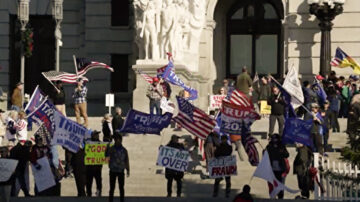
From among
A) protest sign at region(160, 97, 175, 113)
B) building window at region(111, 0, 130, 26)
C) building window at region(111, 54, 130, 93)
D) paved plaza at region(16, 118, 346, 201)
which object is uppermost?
building window at region(111, 0, 130, 26)

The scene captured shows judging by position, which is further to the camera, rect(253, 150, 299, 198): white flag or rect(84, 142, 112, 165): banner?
rect(84, 142, 112, 165): banner

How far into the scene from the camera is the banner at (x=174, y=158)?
29969 millimetres

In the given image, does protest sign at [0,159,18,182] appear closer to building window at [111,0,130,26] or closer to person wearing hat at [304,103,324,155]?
person wearing hat at [304,103,324,155]

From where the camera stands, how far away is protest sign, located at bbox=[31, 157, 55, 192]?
96.9ft

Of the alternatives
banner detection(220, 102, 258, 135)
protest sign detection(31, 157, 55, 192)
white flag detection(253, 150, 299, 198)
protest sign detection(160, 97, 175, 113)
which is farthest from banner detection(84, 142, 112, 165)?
protest sign detection(160, 97, 175, 113)

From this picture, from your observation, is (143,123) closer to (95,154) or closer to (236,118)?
(95,154)

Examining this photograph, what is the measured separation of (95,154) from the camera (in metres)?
30.0

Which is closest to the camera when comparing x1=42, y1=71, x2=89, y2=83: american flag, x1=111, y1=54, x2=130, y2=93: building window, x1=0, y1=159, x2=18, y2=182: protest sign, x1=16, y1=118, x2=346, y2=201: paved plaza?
x1=0, y1=159, x2=18, y2=182: protest sign

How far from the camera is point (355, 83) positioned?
41344mm

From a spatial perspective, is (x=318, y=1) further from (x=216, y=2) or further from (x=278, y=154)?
(x=278, y=154)

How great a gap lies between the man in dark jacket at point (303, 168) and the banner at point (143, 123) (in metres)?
3.20

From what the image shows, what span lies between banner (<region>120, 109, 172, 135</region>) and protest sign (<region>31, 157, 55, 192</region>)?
200 cm

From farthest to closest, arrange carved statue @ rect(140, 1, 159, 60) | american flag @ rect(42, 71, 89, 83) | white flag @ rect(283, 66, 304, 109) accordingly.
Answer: carved statue @ rect(140, 1, 159, 60)
american flag @ rect(42, 71, 89, 83)
white flag @ rect(283, 66, 304, 109)

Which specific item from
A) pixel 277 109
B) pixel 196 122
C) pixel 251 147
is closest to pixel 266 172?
pixel 251 147
